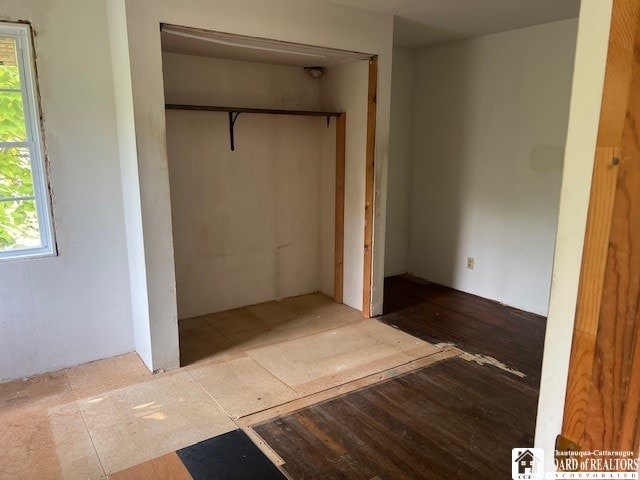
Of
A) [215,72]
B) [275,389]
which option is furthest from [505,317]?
[215,72]

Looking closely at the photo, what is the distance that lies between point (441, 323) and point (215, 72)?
2.87 meters

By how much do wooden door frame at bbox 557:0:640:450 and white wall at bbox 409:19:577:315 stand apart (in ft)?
11.8

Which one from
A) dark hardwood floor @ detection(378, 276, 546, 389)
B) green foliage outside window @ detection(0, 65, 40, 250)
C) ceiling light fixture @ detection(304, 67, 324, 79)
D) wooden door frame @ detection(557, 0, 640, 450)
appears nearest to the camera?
wooden door frame @ detection(557, 0, 640, 450)

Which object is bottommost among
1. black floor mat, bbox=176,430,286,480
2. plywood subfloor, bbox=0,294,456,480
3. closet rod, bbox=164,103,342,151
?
black floor mat, bbox=176,430,286,480

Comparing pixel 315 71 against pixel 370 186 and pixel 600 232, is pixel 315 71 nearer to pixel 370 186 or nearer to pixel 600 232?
pixel 370 186

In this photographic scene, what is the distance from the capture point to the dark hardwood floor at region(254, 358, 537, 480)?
212cm

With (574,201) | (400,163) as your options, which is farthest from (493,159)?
(574,201)

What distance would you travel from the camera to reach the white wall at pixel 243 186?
12.2 ft

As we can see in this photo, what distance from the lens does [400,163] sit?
5.00m

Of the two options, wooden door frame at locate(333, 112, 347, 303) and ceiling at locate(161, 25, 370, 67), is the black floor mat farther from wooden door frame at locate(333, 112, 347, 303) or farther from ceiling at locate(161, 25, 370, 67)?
ceiling at locate(161, 25, 370, 67)

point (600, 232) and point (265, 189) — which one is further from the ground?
point (600, 232)

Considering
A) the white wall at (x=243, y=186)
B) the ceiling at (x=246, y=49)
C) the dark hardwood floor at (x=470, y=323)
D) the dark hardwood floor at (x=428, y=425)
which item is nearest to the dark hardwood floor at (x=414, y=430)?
the dark hardwood floor at (x=428, y=425)

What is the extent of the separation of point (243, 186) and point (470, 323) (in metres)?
2.35

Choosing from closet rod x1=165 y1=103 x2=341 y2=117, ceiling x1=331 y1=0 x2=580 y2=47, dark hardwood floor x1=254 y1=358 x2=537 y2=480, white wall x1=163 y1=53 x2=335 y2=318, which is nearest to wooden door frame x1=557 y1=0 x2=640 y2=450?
dark hardwood floor x1=254 y1=358 x2=537 y2=480
